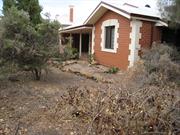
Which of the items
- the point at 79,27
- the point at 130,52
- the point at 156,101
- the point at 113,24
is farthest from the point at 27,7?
the point at 156,101

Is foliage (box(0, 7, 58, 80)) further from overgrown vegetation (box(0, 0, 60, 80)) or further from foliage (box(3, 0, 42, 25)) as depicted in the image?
foliage (box(3, 0, 42, 25))

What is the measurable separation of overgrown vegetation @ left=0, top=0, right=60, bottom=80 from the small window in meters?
5.59

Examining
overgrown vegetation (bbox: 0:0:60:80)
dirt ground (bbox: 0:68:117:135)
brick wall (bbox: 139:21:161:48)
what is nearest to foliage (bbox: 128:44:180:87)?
dirt ground (bbox: 0:68:117:135)

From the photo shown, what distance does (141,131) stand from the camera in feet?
15.5

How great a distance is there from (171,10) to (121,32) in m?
4.17

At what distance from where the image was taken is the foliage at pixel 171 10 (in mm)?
11362

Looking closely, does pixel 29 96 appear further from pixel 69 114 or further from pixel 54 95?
pixel 69 114

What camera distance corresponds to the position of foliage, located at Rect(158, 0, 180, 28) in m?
11.4

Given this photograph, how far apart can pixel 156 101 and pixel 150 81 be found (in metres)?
4.57

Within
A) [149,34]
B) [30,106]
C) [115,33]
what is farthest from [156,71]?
[115,33]

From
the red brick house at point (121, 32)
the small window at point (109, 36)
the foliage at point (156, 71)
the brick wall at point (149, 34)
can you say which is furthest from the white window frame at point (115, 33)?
the foliage at point (156, 71)

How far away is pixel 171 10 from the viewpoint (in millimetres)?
11773

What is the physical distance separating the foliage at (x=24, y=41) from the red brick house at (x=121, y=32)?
4.57 m

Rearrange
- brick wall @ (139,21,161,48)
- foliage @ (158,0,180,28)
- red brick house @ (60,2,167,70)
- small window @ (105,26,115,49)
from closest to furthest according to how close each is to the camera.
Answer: foliage @ (158,0,180,28) < red brick house @ (60,2,167,70) < brick wall @ (139,21,161,48) < small window @ (105,26,115,49)
